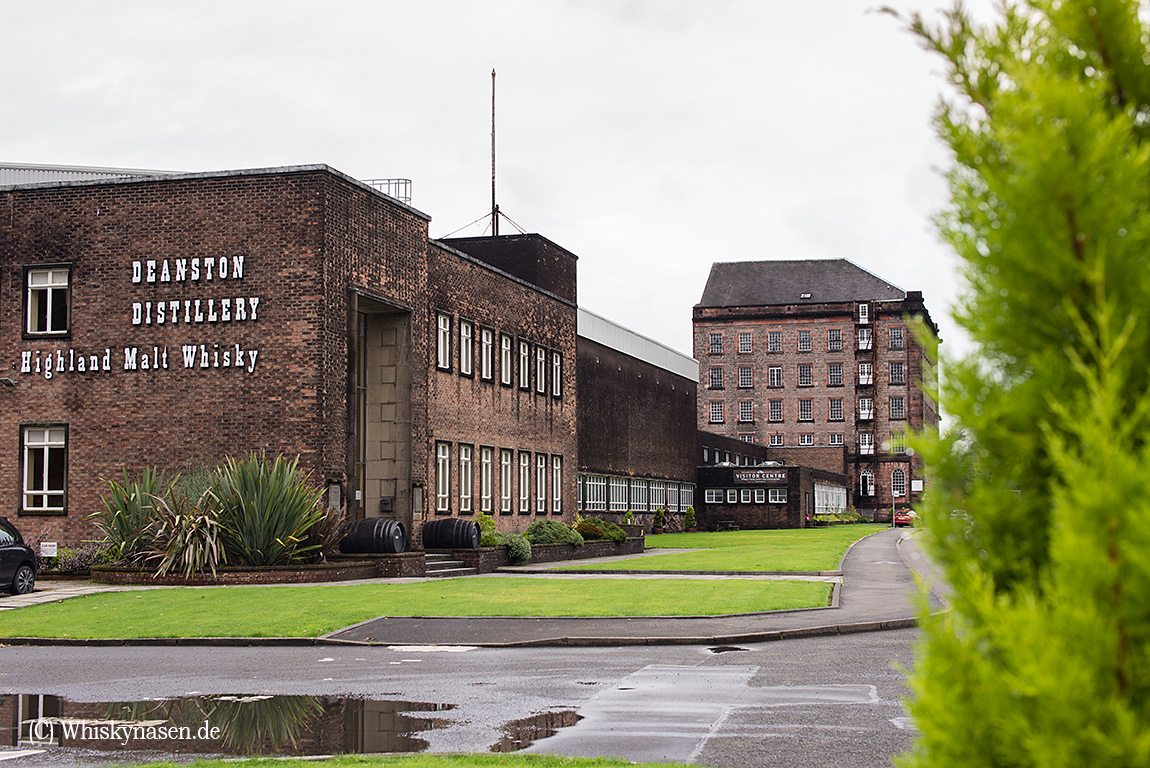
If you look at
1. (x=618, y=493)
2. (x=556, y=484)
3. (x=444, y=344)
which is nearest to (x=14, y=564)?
(x=444, y=344)

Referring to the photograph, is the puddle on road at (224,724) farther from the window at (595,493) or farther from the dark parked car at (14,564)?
the window at (595,493)

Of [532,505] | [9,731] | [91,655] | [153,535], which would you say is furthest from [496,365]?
[9,731]

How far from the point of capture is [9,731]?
29.5ft

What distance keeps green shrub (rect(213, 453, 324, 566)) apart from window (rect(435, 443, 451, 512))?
8306mm

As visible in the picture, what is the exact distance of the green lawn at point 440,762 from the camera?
7199 millimetres

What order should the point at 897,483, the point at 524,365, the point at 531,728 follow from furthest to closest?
the point at 897,483 < the point at 524,365 < the point at 531,728

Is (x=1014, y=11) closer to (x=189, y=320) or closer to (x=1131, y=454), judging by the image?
(x=1131, y=454)

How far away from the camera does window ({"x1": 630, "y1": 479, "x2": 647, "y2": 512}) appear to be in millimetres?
57219

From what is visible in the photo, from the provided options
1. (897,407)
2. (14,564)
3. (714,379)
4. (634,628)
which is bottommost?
(634,628)

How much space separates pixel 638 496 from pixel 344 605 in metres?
40.3

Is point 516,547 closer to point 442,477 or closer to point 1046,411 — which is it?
point 442,477

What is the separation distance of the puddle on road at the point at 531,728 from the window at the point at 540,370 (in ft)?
104

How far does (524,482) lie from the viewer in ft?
130

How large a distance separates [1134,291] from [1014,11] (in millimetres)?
903
